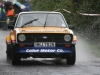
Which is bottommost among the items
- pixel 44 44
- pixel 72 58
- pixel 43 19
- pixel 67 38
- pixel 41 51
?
pixel 72 58

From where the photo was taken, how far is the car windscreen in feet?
50.8

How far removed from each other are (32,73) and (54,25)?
3.33 meters

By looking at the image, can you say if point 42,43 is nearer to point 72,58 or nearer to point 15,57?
point 15,57

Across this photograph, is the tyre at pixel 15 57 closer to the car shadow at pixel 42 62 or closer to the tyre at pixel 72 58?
the car shadow at pixel 42 62

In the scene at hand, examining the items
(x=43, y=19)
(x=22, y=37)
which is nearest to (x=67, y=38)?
(x=22, y=37)

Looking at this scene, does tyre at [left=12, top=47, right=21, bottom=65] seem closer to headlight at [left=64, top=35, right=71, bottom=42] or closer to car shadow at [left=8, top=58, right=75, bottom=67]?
car shadow at [left=8, top=58, right=75, bottom=67]

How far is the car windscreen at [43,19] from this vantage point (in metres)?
15.5

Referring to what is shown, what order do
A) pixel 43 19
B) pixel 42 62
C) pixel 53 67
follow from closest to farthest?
pixel 53 67 < pixel 42 62 < pixel 43 19

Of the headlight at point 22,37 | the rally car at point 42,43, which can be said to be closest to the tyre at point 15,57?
the rally car at point 42,43

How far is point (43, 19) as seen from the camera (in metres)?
15.7

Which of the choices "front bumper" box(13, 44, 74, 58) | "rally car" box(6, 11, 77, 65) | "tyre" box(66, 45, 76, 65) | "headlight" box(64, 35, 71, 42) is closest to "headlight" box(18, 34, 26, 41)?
"rally car" box(6, 11, 77, 65)

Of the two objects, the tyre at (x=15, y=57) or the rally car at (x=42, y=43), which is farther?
the tyre at (x=15, y=57)

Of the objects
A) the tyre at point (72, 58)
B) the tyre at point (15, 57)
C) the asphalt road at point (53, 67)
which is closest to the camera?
the asphalt road at point (53, 67)

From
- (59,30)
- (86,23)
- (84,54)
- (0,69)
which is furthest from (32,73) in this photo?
(86,23)
